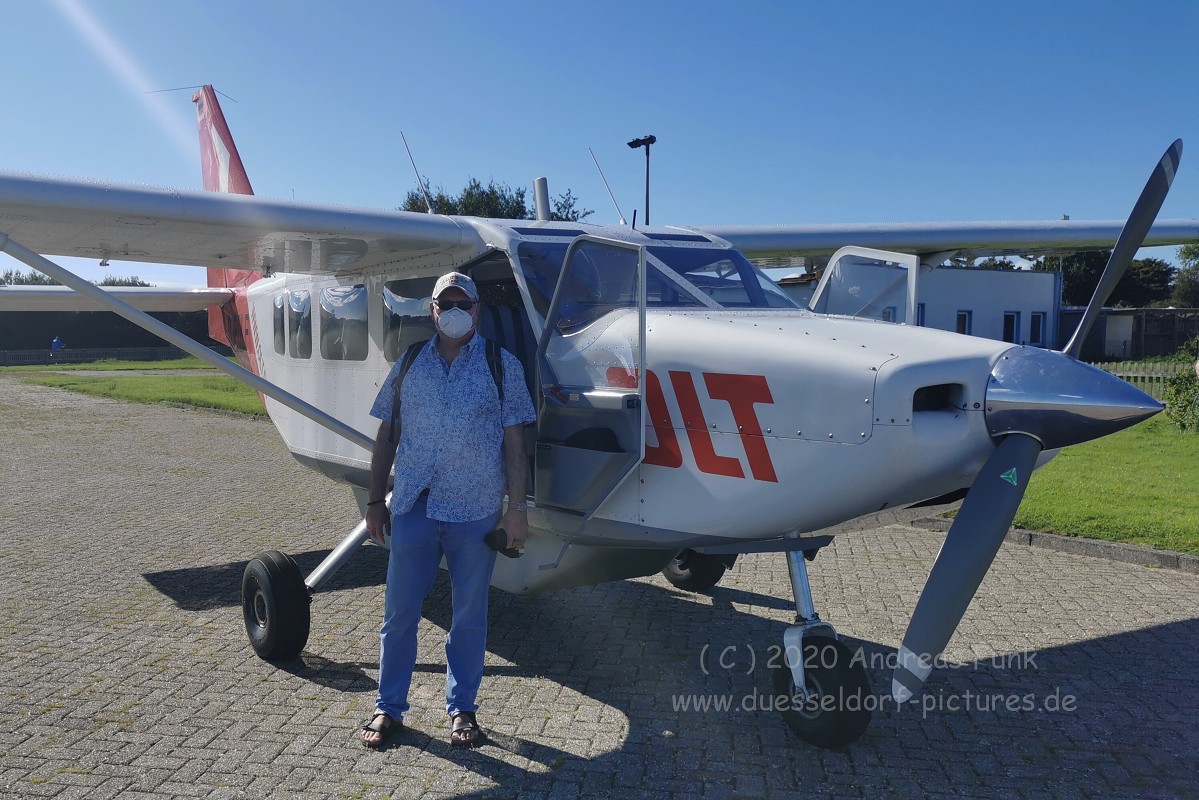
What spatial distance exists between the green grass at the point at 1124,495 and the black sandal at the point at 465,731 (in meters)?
5.60

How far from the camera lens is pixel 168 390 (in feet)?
86.0

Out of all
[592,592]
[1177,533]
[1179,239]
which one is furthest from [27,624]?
[1179,239]

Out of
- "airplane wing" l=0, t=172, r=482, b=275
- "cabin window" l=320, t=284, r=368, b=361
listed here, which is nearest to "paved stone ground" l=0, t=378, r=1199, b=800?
"cabin window" l=320, t=284, r=368, b=361

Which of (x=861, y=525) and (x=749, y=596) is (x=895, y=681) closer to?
(x=861, y=525)

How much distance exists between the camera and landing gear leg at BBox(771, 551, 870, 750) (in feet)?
12.5

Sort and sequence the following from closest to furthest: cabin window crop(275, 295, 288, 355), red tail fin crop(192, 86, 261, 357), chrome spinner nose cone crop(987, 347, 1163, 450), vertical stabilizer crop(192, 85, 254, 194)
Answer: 1. chrome spinner nose cone crop(987, 347, 1163, 450)
2. cabin window crop(275, 295, 288, 355)
3. red tail fin crop(192, 86, 261, 357)
4. vertical stabilizer crop(192, 85, 254, 194)

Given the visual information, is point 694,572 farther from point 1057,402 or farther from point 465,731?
point 1057,402

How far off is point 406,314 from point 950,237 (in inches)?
168

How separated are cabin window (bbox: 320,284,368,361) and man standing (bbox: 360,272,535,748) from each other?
6.08ft

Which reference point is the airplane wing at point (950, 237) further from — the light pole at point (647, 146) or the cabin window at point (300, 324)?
the light pole at point (647, 146)

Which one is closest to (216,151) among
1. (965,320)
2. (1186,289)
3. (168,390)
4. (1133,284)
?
(168,390)

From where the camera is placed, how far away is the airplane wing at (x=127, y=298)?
7.34m

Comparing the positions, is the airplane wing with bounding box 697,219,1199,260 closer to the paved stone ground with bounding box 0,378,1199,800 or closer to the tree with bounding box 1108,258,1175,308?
the paved stone ground with bounding box 0,378,1199,800

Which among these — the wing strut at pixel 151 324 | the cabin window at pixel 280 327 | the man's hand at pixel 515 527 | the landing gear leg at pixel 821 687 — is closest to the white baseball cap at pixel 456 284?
the man's hand at pixel 515 527
